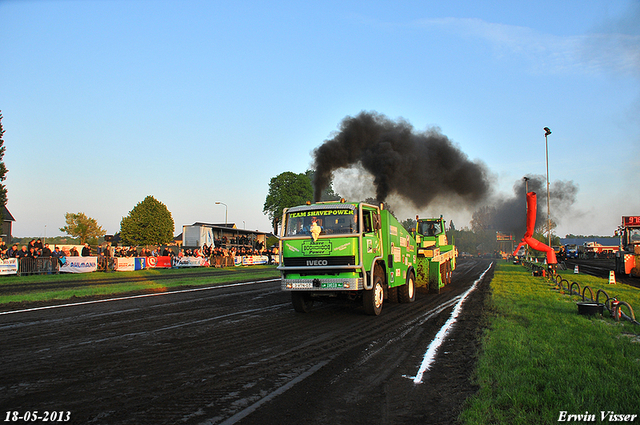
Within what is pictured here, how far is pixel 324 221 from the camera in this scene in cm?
1105

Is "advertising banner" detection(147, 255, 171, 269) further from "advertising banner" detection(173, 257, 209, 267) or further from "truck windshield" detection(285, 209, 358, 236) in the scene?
"truck windshield" detection(285, 209, 358, 236)

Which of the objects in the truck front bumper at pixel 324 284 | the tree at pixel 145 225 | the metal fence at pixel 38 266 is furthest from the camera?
the tree at pixel 145 225

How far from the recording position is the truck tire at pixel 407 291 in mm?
13961

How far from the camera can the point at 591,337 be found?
764 cm

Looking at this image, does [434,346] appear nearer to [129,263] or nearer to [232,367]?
[232,367]

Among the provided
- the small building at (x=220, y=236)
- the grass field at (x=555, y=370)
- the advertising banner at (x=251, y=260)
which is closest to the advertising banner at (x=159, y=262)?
the advertising banner at (x=251, y=260)

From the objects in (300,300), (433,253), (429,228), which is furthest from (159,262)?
(300,300)

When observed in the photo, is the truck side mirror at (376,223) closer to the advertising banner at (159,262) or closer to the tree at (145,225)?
the advertising banner at (159,262)

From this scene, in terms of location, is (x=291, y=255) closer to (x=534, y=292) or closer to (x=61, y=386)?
(x=61, y=386)

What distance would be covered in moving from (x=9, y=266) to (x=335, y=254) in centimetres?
2203

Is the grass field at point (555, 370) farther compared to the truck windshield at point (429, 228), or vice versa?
the truck windshield at point (429, 228)

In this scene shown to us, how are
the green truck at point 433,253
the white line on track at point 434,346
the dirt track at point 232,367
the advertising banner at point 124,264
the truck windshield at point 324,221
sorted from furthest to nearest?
the advertising banner at point 124,264
the green truck at point 433,253
the truck windshield at point 324,221
the white line on track at point 434,346
the dirt track at point 232,367

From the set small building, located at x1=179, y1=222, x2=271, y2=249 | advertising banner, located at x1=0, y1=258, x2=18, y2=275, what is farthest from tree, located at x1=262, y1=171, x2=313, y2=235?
advertising banner, located at x1=0, y1=258, x2=18, y2=275

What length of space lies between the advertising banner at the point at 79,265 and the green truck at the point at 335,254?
827 inches
